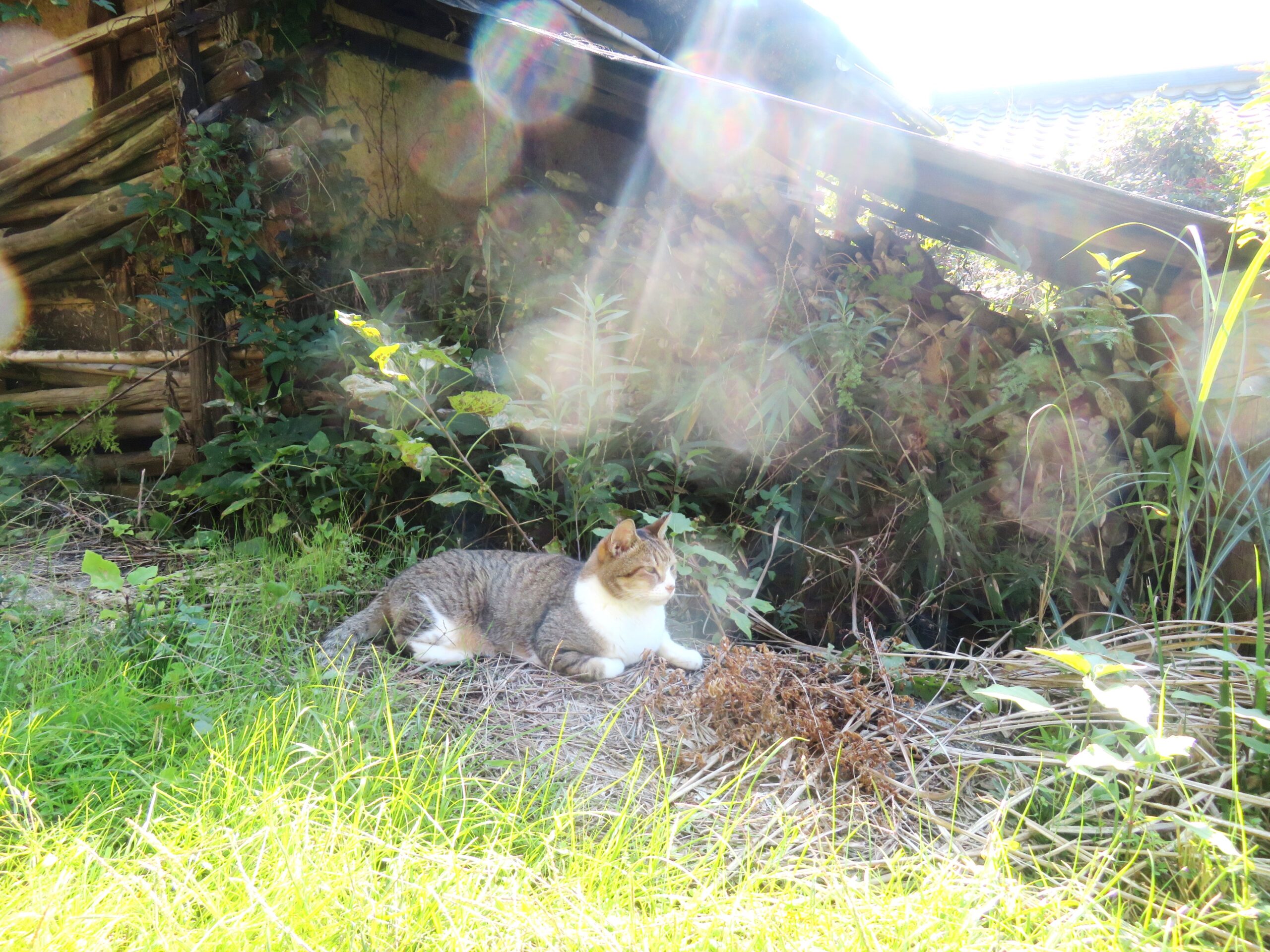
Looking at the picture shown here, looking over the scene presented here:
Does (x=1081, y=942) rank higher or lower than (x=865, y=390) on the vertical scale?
lower

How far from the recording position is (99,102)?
4531 mm

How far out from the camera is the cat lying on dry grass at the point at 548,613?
8.54 ft

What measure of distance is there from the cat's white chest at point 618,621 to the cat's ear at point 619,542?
123mm

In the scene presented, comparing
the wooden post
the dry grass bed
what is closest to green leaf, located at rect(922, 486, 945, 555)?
the dry grass bed

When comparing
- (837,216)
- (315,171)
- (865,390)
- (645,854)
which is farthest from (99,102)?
(645,854)

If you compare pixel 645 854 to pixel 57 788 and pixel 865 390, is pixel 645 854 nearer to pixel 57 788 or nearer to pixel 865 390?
pixel 57 788

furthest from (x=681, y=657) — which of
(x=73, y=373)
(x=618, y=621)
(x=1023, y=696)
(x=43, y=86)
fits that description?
(x=43, y=86)

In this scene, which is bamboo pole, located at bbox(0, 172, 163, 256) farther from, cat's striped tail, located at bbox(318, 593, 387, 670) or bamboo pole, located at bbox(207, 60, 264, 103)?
cat's striped tail, located at bbox(318, 593, 387, 670)

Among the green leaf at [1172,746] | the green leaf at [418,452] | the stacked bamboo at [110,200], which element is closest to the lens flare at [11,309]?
the stacked bamboo at [110,200]

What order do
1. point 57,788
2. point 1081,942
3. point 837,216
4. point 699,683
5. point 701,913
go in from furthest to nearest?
point 837,216, point 699,683, point 57,788, point 701,913, point 1081,942

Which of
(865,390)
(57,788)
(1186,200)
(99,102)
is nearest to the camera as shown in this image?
(57,788)

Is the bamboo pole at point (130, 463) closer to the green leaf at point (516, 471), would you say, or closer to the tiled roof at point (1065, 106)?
the green leaf at point (516, 471)

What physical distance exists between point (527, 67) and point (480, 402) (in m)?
2.72

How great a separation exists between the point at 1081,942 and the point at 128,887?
65.5 inches
